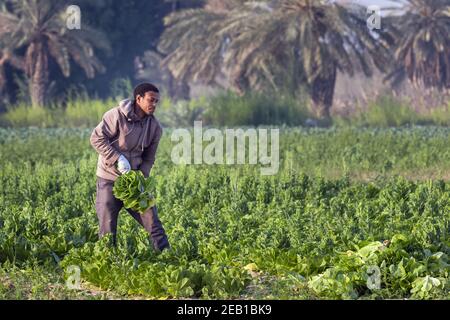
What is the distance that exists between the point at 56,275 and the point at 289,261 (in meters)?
2.03

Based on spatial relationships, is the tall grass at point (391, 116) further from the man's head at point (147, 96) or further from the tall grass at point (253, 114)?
the man's head at point (147, 96)

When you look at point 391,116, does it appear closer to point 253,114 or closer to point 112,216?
point 253,114

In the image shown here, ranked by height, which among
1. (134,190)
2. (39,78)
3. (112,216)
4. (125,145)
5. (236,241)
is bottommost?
(39,78)

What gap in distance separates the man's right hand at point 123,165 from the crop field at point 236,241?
0.63m

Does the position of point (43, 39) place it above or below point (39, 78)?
above

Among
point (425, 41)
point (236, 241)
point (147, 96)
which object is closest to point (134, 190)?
point (147, 96)

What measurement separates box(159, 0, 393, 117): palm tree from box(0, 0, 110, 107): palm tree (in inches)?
211

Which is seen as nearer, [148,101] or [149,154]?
[148,101]

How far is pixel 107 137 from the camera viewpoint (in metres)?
10.5

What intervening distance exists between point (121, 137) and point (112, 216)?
74 cm

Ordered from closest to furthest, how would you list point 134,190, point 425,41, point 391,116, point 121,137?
point 134,190 → point 121,137 → point 391,116 → point 425,41

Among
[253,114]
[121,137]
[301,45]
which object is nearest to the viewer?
[121,137]

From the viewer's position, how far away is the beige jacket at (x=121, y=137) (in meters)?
10.4
